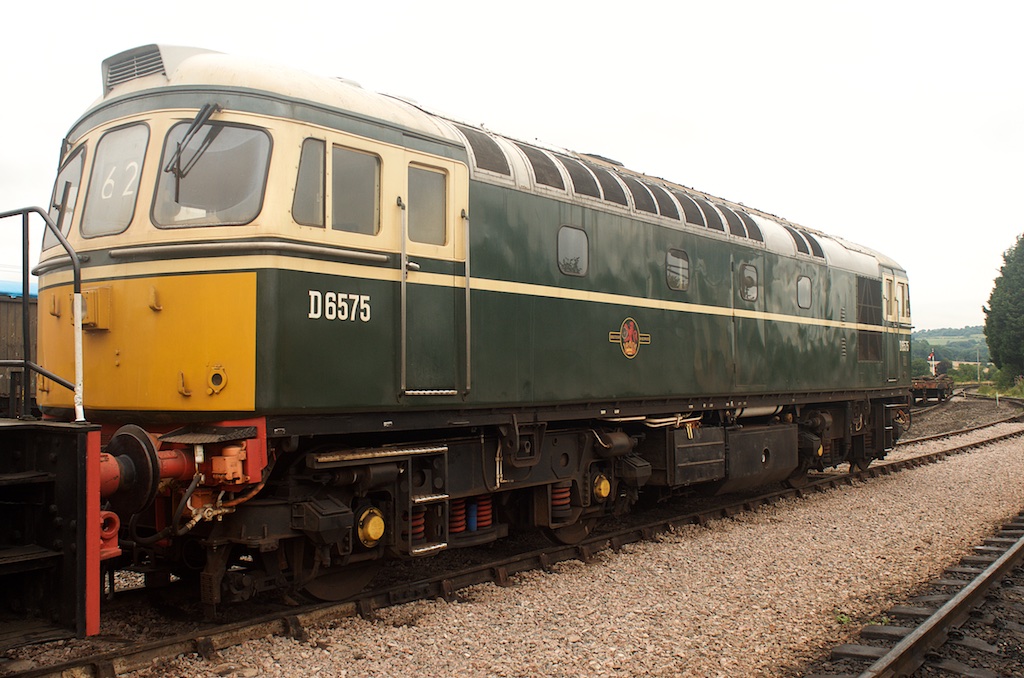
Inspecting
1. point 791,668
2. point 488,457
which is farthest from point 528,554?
point 791,668

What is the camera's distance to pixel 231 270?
5629 millimetres

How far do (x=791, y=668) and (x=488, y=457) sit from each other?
10.1 ft

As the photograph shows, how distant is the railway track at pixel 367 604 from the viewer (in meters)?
5.04

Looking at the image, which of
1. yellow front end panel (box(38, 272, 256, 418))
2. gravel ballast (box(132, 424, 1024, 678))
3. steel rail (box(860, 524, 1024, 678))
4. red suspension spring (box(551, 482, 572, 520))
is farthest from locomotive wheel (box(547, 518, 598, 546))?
yellow front end panel (box(38, 272, 256, 418))

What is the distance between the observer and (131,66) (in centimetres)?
635

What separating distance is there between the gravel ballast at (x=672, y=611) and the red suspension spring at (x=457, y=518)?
567 mm

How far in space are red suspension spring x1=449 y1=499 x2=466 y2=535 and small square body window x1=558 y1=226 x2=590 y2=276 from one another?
2.47m

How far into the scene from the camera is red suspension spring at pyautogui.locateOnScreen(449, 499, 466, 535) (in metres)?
7.53

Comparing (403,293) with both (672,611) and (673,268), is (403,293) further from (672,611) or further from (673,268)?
(673,268)

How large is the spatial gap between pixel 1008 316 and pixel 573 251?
5074 cm

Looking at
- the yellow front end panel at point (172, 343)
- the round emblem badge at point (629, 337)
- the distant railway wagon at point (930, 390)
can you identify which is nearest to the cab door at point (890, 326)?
the round emblem badge at point (629, 337)

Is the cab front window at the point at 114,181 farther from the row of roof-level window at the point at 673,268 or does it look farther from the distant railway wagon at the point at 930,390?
the distant railway wagon at the point at 930,390

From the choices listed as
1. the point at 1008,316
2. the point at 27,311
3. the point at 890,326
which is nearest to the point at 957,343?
the point at 1008,316

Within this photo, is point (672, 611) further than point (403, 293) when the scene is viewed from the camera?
Yes
